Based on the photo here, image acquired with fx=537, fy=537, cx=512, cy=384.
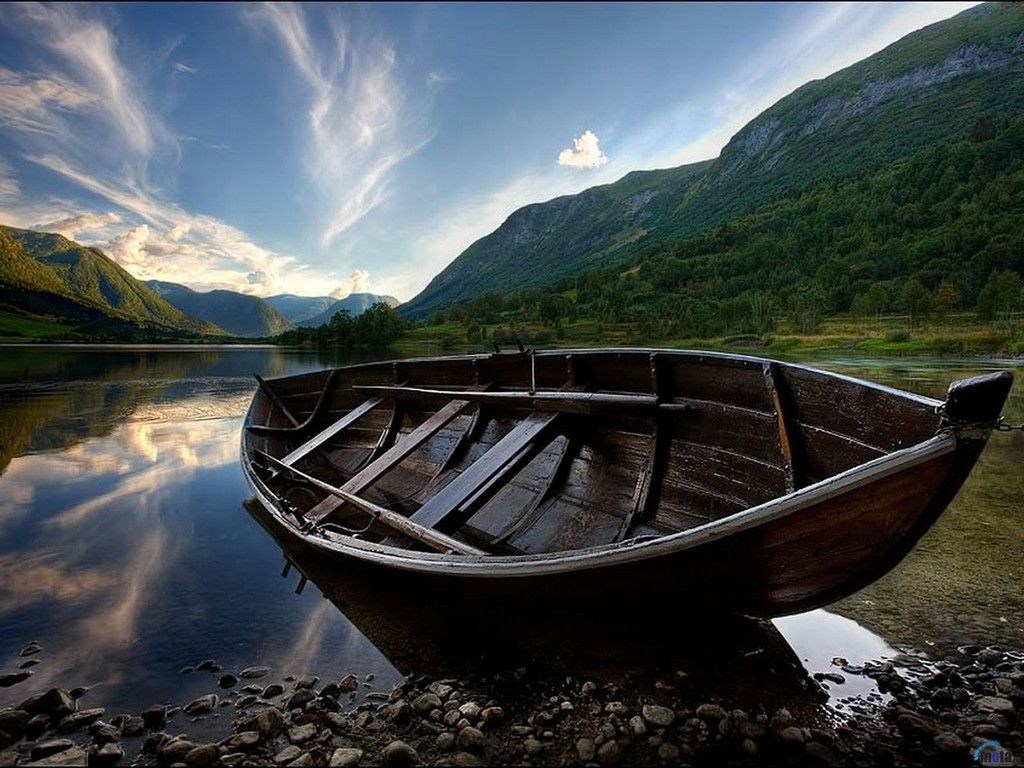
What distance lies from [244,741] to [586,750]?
8.20ft

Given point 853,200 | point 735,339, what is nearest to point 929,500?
point 735,339

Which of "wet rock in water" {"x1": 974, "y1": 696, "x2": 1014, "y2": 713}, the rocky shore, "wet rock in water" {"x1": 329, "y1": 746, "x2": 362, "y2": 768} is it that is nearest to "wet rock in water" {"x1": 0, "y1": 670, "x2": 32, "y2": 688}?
the rocky shore

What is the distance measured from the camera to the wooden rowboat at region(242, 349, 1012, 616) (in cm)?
362

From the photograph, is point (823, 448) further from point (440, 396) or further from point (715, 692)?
point (440, 396)

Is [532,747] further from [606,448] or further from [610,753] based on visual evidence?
[606,448]

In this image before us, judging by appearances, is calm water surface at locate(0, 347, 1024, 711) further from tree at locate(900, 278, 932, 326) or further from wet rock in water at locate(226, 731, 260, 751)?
tree at locate(900, 278, 932, 326)

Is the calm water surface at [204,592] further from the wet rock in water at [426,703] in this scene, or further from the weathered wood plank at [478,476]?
the weathered wood plank at [478,476]

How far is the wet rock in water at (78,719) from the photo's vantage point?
4.25 meters

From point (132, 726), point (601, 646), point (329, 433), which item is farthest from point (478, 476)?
point (329, 433)

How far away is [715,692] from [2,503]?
1349 centimetres

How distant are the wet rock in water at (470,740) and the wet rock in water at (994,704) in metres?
3.87

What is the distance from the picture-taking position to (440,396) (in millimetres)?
9898

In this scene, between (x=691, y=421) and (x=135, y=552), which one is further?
(x=135, y=552)

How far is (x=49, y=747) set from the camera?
3912mm
